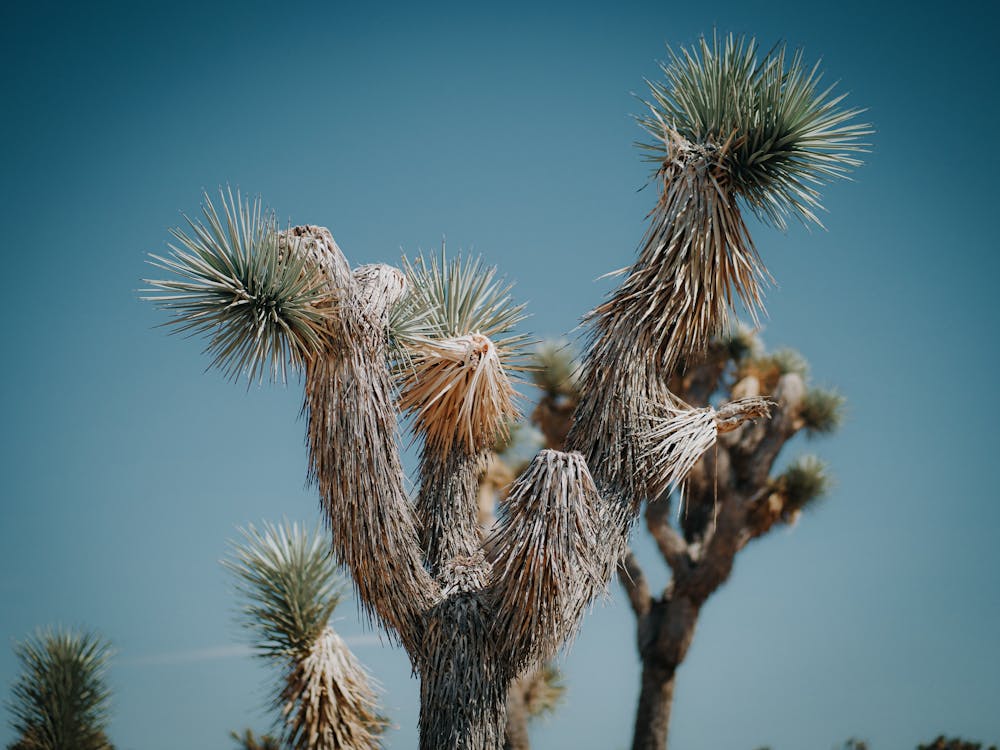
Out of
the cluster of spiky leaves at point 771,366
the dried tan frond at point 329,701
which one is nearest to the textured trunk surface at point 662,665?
the cluster of spiky leaves at point 771,366

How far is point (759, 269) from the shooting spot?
6.28 meters

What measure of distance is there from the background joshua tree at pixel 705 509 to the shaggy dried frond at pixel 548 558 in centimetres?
514

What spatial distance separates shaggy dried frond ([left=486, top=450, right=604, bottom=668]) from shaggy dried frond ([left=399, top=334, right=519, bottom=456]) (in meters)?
0.91

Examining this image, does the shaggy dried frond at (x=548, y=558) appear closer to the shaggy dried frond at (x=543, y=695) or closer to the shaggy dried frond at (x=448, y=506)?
the shaggy dried frond at (x=448, y=506)

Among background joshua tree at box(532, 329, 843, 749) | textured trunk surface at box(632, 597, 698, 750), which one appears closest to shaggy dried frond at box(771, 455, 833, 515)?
background joshua tree at box(532, 329, 843, 749)

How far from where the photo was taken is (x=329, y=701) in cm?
697

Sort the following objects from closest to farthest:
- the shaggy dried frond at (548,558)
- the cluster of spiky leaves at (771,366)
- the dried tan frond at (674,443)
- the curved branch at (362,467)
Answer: the shaggy dried frond at (548,558)
the dried tan frond at (674,443)
the curved branch at (362,467)
the cluster of spiky leaves at (771,366)

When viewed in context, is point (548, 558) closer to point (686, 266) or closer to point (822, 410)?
point (686, 266)

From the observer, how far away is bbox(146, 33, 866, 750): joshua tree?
573 cm

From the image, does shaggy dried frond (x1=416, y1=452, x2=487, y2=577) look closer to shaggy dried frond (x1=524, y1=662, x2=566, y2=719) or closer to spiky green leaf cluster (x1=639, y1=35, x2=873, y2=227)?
spiky green leaf cluster (x1=639, y1=35, x2=873, y2=227)

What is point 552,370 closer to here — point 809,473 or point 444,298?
point 809,473

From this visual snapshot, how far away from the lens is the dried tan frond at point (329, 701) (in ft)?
22.7

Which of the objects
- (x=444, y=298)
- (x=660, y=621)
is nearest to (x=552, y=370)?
(x=660, y=621)

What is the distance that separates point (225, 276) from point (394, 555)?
196 cm
